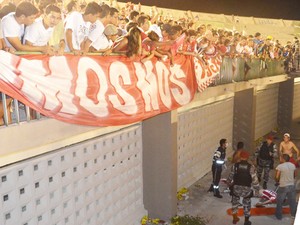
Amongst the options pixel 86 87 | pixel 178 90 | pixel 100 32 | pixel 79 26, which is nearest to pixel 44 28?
pixel 79 26

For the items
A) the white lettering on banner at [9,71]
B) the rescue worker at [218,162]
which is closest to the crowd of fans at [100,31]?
the white lettering on banner at [9,71]

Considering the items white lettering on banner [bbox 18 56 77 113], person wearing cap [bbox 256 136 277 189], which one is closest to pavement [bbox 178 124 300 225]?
person wearing cap [bbox 256 136 277 189]

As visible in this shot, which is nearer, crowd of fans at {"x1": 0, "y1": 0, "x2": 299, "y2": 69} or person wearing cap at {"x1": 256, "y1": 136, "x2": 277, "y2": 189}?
crowd of fans at {"x1": 0, "y1": 0, "x2": 299, "y2": 69}

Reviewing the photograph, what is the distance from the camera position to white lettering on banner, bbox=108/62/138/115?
648cm

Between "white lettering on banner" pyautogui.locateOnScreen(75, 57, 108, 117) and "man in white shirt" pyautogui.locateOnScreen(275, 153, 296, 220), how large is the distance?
5250mm

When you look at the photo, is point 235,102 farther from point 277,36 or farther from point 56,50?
point 56,50

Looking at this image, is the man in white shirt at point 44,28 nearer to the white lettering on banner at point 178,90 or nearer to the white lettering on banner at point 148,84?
the white lettering on banner at point 148,84

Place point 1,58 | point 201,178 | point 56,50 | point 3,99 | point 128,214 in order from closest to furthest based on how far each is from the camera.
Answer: point 1,58 < point 3,99 < point 56,50 < point 128,214 < point 201,178

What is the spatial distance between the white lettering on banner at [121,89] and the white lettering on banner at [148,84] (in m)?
0.38

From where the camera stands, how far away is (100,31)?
20.3 feet

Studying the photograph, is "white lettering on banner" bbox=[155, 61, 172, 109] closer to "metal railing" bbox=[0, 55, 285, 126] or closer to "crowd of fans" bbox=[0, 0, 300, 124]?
"crowd of fans" bbox=[0, 0, 300, 124]

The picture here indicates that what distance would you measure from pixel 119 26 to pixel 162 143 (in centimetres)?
350

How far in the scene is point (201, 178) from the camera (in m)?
12.7

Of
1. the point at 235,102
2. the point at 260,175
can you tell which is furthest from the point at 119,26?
the point at 235,102
